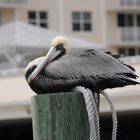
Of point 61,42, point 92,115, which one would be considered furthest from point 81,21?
point 92,115

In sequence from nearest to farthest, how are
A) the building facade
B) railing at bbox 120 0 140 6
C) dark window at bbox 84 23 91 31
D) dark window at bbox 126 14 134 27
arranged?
the building facade → dark window at bbox 84 23 91 31 → railing at bbox 120 0 140 6 → dark window at bbox 126 14 134 27

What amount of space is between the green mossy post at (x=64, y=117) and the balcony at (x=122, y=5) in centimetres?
4969

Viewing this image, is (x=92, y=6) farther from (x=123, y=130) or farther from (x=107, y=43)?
(x=123, y=130)

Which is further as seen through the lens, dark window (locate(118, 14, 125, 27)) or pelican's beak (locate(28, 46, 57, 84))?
dark window (locate(118, 14, 125, 27))

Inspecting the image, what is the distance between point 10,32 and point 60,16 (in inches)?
648

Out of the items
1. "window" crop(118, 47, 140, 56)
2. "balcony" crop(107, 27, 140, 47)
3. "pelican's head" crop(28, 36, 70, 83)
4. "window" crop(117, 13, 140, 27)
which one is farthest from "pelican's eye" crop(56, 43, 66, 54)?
"window" crop(117, 13, 140, 27)

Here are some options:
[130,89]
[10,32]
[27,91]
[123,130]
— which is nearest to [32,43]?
[10,32]

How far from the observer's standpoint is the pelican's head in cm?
544

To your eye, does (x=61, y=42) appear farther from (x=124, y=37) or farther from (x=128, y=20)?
(x=128, y=20)

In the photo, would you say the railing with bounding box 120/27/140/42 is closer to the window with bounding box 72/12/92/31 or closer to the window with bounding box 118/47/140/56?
→ the window with bounding box 118/47/140/56

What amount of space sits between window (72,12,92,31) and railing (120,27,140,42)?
10.4ft

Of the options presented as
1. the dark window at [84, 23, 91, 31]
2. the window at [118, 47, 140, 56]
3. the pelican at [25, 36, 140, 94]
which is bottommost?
the window at [118, 47, 140, 56]

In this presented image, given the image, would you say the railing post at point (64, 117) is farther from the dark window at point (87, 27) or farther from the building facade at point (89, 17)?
the dark window at point (87, 27)

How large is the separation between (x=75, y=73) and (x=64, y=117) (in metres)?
0.31
